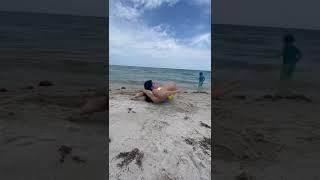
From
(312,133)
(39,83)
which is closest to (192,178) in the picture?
(312,133)

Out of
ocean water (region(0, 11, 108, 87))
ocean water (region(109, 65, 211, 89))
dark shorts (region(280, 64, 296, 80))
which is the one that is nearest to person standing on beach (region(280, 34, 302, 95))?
dark shorts (region(280, 64, 296, 80))

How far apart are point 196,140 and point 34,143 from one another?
3.23 ft

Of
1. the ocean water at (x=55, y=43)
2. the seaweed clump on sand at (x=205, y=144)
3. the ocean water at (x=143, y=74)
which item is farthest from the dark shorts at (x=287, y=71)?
the ocean water at (x=55, y=43)

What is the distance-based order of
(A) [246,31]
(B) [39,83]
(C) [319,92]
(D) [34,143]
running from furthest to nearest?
(A) [246,31] → (C) [319,92] → (B) [39,83] → (D) [34,143]

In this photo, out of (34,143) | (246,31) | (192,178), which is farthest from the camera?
(246,31)

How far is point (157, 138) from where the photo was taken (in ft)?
6.58

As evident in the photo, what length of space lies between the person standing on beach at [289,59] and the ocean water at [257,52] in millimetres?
196

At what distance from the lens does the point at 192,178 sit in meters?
1.82

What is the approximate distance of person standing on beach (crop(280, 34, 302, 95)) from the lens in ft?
10.0

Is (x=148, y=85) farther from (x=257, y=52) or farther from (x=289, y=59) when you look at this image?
(x=257, y=52)

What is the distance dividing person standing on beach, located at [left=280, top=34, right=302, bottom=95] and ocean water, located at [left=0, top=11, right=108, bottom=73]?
5.56 ft

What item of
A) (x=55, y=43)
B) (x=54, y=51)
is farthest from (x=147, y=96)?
(x=55, y=43)

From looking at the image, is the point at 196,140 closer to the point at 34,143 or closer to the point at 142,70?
the point at 142,70

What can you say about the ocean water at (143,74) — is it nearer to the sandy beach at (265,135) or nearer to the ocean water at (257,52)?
the sandy beach at (265,135)
